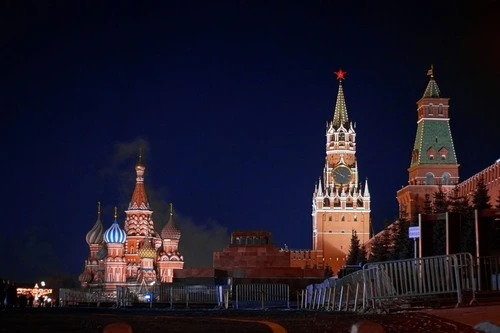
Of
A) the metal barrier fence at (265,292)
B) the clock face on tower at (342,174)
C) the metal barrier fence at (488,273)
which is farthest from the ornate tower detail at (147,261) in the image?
the metal barrier fence at (488,273)

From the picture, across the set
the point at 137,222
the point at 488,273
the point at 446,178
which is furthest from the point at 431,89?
the point at 488,273

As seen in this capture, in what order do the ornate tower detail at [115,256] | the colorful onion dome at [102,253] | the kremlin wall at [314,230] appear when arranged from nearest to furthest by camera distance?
the kremlin wall at [314,230] < the ornate tower detail at [115,256] < the colorful onion dome at [102,253]

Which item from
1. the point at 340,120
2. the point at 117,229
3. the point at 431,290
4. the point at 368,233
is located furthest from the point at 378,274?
the point at 340,120

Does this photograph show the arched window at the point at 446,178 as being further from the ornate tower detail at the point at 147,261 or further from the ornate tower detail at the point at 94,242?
the ornate tower detail at the point at 94,242

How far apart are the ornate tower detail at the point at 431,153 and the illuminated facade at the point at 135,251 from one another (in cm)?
2645

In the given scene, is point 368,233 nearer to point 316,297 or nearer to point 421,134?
point 421,134

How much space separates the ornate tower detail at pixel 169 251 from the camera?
295 feet

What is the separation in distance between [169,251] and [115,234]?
20.6 ft

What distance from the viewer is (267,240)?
55688 millimetres

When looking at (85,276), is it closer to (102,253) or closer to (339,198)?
(102,253)

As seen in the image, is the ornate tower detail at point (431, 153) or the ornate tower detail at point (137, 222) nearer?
the ornate tower detail at point (137, 222)

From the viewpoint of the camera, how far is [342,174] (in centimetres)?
13300

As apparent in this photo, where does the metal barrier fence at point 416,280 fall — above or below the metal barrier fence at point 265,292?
above

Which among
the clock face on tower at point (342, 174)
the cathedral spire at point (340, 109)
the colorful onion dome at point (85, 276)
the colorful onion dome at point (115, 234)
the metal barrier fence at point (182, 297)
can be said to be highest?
the cathedral spire at point (340, 109)
